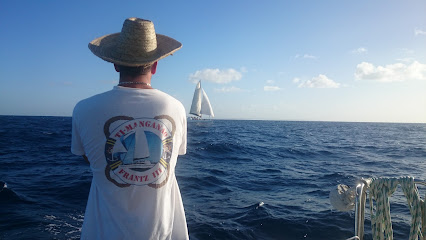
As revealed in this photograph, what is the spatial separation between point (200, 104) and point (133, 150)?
67807 millimetres

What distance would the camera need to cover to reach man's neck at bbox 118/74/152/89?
147 cm

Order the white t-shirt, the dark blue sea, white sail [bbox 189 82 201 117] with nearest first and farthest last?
1. the white t-shirt
2. the dark blue sea
3. white sail [bbox 189 82 201 117]

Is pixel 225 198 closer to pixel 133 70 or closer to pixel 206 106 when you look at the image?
pixel 133 70

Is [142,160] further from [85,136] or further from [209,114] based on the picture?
[209,114]

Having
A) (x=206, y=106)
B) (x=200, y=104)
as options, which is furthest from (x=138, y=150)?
(x=206, y=106)

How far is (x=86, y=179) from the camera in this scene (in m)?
8.39

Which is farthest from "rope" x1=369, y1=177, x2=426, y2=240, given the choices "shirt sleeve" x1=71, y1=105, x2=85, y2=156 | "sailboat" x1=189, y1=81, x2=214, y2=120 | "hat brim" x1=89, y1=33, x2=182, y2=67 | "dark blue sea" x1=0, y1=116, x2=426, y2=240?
"sailboat" x1=189, y1=81, x2=214, y2=120

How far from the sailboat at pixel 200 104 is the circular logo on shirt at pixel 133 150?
65.0 meters

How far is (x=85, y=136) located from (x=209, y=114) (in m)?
69.6

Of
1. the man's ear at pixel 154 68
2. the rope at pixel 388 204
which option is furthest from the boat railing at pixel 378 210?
the man's ear at pixel 154 68

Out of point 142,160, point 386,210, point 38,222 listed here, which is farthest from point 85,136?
point 38,222

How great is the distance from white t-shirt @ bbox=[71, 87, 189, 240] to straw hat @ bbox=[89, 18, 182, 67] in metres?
0.18

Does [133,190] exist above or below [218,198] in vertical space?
above

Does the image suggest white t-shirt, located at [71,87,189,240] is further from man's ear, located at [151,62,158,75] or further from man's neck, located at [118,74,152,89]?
man's ear, located at [151,62,158,75]
